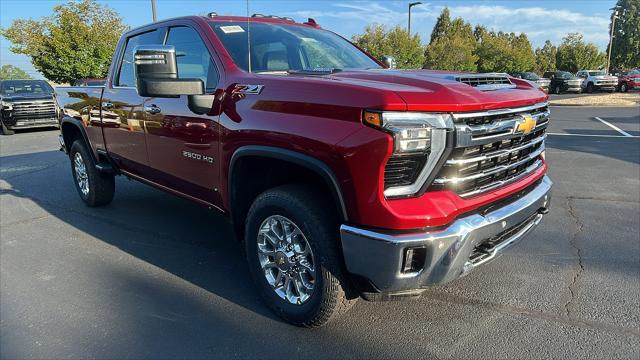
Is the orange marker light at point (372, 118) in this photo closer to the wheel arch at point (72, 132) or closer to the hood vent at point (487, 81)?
the hood vent at point (487, 81)

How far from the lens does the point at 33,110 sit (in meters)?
14.3

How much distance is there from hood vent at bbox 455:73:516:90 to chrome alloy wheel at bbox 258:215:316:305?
1340mm

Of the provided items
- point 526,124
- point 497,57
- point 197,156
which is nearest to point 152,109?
point 197,156

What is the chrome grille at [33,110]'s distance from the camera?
46.0 ft

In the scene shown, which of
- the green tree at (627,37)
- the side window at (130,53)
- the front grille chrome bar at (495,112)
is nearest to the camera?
the front grille chrome bar at (495,112)

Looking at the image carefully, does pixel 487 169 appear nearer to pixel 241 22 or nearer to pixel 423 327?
pixel 423 327

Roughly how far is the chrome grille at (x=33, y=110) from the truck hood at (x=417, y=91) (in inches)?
560

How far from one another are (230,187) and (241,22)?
1463 millimetres

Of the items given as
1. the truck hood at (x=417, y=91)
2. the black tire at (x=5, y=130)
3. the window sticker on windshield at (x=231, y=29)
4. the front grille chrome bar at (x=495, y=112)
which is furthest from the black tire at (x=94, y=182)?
the black tire at (x=5, y=130)

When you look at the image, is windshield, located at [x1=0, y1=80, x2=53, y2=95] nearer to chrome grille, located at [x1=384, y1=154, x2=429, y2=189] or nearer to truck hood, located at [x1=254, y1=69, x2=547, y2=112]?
truck hood, located at [x1=254, y1=69, x2=547, y2=112]

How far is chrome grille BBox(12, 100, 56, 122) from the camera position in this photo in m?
14.0

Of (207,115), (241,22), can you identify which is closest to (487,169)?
(207,115)

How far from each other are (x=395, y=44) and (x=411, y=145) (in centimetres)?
2710

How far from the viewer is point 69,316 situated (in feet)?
10.4
